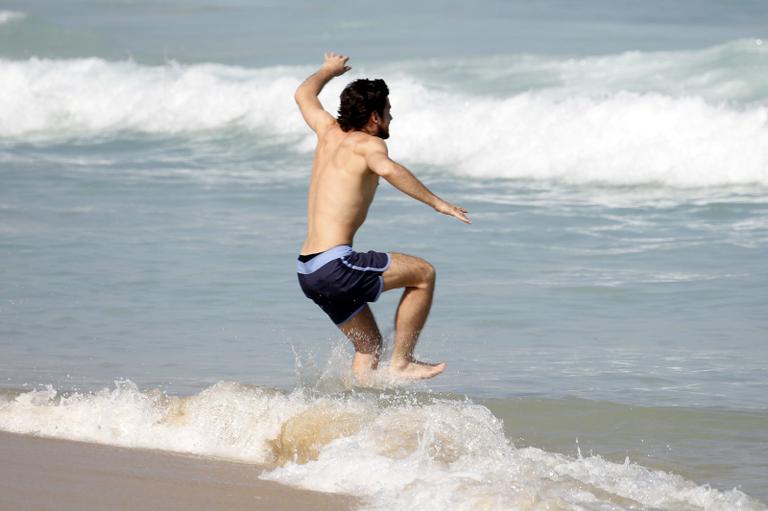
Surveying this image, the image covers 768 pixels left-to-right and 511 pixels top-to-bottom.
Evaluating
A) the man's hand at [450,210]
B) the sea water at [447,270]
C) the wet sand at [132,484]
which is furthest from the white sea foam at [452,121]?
the wet sand at [132,484]

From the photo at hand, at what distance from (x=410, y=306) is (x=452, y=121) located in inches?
554

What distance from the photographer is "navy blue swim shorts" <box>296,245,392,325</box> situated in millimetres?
5883

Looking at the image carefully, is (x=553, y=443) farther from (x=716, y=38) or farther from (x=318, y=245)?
(x=716, y=38)

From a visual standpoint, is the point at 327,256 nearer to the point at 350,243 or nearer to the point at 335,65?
the point at 350,243

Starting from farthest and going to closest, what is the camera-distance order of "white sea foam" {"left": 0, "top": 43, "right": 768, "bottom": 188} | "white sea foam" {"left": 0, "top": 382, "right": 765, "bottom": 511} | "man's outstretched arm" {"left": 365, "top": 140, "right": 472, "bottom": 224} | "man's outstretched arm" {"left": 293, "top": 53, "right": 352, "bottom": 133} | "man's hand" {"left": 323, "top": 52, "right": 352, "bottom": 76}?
1. "white sea foam" {"left": 0, "top": 43, "right": 768, "bottom": 188}
2. "man's hand" {"left": 323, "top": 52, "right": 352, "bottom": 76}
3. "man's outstretched arm" {"left": 293, "top": 53, "right": 352, "bottom": 133}
4. "man's outstretched arm" {"left": 365, "top": 140, "right": 472, "bottom": 224}
5. "white sea foam" {"left": 0, "top": 382, "right": 765, "bottom": 511}

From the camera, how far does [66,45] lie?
2930 centimetres

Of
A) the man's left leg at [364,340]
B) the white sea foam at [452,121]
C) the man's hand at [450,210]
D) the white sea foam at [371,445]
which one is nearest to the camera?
the white sea foam at [371,445]

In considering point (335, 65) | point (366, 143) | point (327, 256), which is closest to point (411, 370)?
point (327, 256)

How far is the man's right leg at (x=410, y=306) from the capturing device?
5.96m

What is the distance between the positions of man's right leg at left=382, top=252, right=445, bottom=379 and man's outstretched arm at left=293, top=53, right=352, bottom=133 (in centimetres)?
75

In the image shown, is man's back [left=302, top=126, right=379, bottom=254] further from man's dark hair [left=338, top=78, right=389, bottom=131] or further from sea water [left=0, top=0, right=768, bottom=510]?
sea water [left=0, top=0, right=768, bottom=510]

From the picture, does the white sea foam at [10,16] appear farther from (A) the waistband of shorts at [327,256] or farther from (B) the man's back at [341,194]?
(A) the waistband of shorts at [327,256]

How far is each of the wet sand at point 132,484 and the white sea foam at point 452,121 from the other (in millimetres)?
11098

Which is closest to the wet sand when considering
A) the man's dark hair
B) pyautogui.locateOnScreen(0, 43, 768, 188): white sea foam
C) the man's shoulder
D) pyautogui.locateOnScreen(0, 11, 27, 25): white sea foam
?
the man's shoulder
